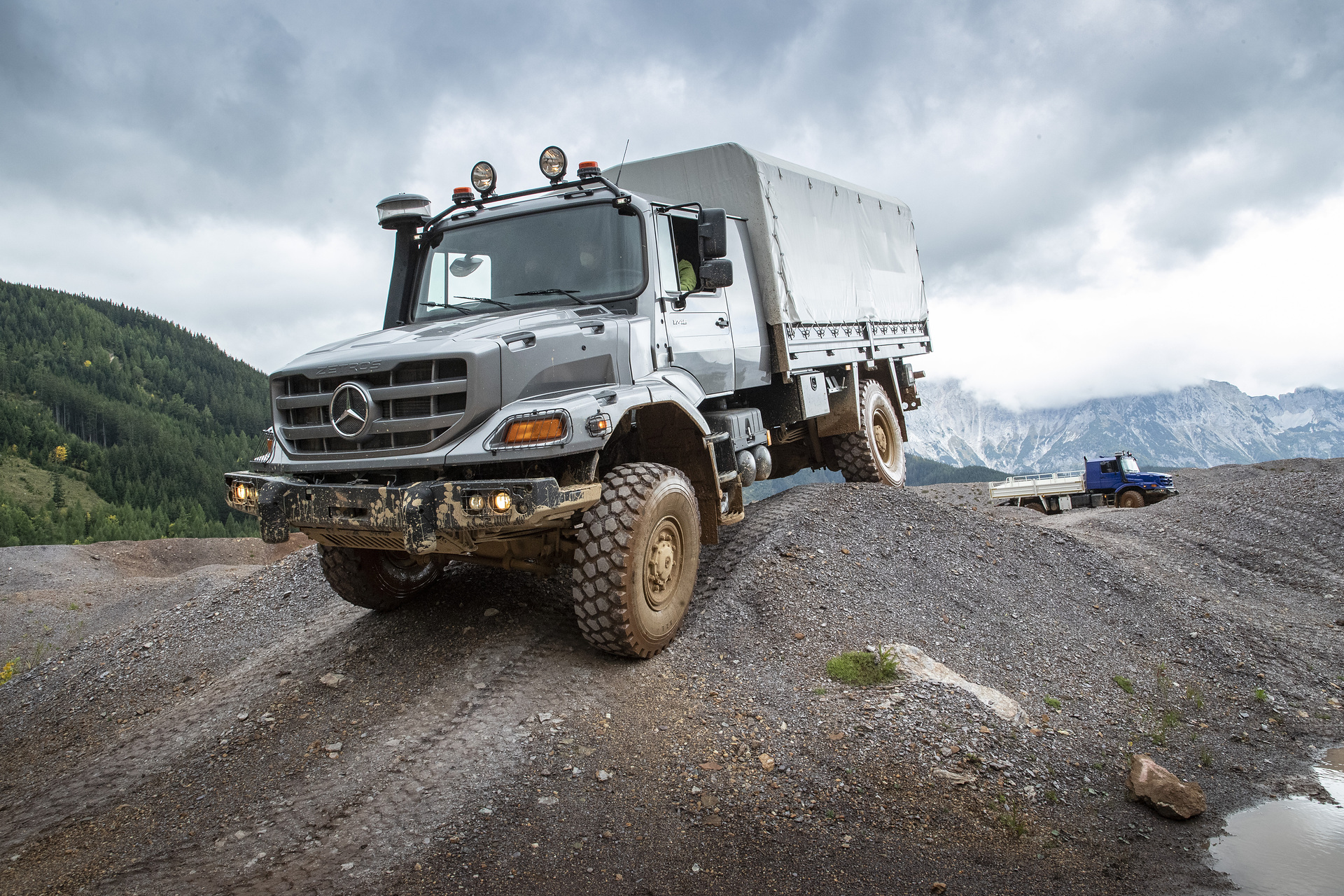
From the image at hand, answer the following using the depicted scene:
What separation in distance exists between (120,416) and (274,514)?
108 m

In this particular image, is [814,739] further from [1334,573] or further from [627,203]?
[1334,573]

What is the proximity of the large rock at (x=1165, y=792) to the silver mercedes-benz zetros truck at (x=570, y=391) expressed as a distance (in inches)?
111

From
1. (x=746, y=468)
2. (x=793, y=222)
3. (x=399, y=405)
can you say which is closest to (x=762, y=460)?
(x=746, y=468)

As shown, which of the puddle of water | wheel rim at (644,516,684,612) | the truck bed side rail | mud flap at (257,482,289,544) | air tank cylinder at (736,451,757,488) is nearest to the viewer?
the puddle of water

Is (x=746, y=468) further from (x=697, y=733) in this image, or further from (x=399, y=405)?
(x=399, y=405)

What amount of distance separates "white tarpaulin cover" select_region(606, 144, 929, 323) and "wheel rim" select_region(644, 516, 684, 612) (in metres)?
3.22

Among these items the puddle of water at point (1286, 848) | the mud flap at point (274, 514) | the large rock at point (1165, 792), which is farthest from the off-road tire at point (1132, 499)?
the mud flap at point (274, 514)

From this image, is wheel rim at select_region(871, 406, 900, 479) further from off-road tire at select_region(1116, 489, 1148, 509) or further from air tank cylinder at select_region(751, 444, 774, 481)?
→ off-road tire at select_region(1116, 489, 1148, 509)

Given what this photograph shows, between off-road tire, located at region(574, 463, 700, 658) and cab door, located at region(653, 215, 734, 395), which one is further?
cab door, located at region(653, 215, 734, 395)

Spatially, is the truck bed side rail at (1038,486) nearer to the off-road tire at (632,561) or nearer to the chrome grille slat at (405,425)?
the off-road tire at (632,561)

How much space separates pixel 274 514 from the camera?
496cm

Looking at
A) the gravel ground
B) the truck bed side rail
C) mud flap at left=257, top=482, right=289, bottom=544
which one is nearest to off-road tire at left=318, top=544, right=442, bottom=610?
the gravel ground

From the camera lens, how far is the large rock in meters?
4.25

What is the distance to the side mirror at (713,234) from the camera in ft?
19.3
